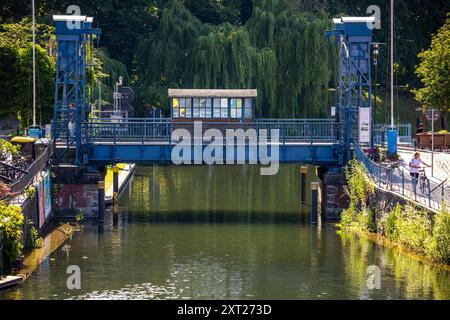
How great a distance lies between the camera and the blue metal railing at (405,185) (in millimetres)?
41625

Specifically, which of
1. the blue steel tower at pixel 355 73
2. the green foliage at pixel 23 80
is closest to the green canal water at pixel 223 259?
the blue steel tower at pixel 355 73

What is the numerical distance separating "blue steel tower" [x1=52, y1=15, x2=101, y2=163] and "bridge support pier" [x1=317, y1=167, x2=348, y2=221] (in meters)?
12.0

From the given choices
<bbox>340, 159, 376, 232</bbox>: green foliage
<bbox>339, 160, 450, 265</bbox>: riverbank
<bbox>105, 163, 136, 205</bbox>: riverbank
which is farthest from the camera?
<bbox>105, 163, 136, 205</bbox>: riverbank

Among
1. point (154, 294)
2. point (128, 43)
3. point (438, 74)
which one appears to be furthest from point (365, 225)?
point (128, 43)

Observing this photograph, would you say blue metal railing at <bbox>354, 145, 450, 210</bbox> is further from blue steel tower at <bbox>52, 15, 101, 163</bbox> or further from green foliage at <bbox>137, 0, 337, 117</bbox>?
green foliage at <bbox>137, 0, 337, 117</bbox>

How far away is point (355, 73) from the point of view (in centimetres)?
5881

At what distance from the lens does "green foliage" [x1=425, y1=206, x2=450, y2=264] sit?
1528 inches

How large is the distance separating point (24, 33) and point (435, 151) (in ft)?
85.9

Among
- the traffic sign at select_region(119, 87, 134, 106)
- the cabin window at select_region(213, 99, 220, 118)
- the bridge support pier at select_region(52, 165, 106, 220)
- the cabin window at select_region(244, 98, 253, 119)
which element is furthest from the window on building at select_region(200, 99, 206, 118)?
the traffic sign at select_region(119, 87, 134, 106)

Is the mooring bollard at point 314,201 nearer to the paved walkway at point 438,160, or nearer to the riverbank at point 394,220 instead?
the riverbank at point 394,220

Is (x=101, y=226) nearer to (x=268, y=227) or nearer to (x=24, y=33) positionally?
(x=268, y=227)

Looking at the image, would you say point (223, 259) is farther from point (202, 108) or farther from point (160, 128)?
point (202, 108)

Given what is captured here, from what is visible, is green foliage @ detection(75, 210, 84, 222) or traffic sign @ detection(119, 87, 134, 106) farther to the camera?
traffic sign @ detection(119, 87, 134, 106)

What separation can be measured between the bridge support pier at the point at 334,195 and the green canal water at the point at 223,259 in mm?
1481
